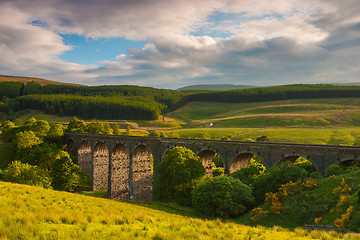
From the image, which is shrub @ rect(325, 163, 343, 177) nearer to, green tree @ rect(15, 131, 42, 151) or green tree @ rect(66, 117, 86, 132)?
green tree @ rect(15, 131, 42, 151)

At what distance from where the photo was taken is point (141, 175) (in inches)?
2404

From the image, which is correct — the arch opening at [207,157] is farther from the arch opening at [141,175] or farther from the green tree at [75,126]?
the green tree at [75,126]

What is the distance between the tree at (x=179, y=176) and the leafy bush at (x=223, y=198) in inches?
273

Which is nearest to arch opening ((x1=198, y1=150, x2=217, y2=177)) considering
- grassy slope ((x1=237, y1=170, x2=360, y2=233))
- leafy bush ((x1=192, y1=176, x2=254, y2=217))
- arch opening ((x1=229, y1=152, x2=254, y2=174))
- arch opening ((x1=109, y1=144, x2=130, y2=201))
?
arch opening ((x1=229, y1=152, x2=254, y2=174))

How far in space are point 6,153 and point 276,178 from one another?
8146cm

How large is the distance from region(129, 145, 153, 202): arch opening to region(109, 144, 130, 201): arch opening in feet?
18.2

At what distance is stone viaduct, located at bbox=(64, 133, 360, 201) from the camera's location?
115 feet

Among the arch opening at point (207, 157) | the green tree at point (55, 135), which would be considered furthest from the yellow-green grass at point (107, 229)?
the green tree at point (55, 135)

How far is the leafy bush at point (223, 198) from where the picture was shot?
3278cm

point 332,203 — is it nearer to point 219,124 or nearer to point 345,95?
point 219,124

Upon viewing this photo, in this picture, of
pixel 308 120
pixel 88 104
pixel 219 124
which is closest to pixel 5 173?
pixel 219 124

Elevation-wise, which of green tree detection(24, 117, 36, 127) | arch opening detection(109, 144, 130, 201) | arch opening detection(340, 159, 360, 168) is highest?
green tree detection(24, 117, 36, 127)

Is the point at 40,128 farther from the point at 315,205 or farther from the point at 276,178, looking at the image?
the point at 315,205

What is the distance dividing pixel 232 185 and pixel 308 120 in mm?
116667
